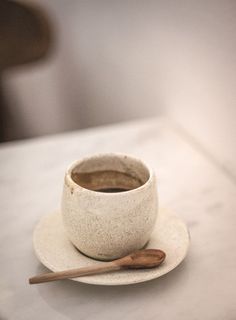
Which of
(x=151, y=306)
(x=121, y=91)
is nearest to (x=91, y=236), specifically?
(x=151, y=306)

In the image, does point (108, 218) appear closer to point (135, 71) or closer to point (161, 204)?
point (161, 204)

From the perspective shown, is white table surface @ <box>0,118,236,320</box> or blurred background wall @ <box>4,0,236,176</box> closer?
white table surface @ <box>0,118,236,320</box>

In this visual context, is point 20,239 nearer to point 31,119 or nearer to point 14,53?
point 14,53

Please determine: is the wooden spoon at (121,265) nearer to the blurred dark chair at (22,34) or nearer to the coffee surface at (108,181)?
the coffee surface at (108,181)

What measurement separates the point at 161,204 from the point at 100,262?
19 centimetres

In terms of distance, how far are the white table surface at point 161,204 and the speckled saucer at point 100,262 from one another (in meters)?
0.03

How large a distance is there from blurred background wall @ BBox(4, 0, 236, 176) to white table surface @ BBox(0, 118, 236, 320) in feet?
0.23

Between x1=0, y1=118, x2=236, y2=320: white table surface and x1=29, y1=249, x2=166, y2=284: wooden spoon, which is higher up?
x1=29, y1=249, x2=166, y2=284: wooden spoon

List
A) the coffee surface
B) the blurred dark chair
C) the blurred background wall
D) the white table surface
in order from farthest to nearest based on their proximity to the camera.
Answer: the blurred dark chair
the blurred background wall
the coffee surface
the white table surface

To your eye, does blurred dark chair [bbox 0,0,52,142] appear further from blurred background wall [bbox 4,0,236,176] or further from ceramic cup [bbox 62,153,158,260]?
ceramic cup [bbox 62,153,158,260]

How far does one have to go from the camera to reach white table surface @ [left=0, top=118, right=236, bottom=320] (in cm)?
57

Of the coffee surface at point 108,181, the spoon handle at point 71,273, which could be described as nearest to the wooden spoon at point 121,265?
the spoon handle at point 71,273

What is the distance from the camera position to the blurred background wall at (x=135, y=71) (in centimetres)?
86

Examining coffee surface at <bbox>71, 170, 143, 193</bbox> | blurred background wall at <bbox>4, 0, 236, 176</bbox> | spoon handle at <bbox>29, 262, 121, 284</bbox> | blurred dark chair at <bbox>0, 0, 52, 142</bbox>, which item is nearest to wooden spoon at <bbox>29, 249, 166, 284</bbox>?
spoon handle at <bbox>29, 262, 121, 284</bbox>
